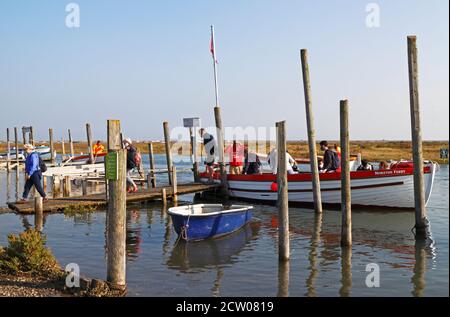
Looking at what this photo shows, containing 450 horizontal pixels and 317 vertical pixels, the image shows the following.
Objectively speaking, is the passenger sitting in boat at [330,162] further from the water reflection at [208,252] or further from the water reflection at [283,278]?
the water reflection at [283,278]

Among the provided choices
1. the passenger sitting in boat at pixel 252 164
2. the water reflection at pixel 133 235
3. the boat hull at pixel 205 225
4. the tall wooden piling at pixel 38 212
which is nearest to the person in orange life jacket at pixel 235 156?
the passenger sitting in boat at pixel 252 164

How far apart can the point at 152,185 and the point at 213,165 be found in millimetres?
3223

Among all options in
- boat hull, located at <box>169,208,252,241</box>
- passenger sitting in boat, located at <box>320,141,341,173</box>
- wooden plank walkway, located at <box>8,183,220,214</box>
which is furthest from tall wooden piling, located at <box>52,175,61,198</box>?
boat hull, located at <box>169,208,252,241</box>

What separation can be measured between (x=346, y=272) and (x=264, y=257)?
213 centimetres

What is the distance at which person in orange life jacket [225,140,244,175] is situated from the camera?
936 inches

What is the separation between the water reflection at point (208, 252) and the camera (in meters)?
11.4

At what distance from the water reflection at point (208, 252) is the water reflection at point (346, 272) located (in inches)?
97.2

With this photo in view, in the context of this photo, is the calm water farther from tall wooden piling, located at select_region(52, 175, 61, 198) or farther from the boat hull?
tall wooden piling, located at select_region(52, 175, 61, 198)

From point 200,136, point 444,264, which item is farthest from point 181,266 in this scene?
point 200,136

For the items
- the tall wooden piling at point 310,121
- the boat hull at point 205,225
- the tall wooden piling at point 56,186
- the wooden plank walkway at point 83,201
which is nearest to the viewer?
the boat hull at point 205,225

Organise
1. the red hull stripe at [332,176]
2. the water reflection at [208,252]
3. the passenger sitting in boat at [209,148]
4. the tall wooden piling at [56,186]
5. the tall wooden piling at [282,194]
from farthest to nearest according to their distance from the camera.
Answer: the tall wooden piling at [56,186] < the passenger sitting in boat at [209,148] < the red hull stripe at [332,176] < the water reflection at [208,252] < the tall wooden piling at [282,194]

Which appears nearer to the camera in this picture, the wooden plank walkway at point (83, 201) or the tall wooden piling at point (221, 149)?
the wooden plank walkway at point (83, 201)

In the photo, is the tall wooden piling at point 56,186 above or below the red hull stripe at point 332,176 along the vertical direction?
below
